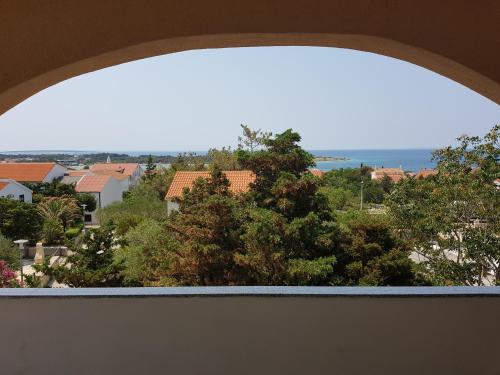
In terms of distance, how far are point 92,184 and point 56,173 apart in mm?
936

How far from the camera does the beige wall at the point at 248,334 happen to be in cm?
148

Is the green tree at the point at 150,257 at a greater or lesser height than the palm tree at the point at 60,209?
lesser

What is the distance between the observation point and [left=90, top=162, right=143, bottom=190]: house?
1279 centimetres

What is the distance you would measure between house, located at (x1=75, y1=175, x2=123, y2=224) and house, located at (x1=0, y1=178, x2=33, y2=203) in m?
1.93

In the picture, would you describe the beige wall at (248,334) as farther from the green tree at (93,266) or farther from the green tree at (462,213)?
the green tree at (93,266)

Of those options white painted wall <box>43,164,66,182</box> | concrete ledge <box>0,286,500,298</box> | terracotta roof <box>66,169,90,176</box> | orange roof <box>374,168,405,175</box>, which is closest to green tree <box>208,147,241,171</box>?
orange roof <box>374,168,405,175</box>

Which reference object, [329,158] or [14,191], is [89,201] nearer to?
[14,191]

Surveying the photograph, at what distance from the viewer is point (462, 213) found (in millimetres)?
5836

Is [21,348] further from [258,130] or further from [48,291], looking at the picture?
[258,130]

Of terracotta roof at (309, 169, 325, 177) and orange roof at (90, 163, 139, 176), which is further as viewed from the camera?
orange roof at (90, 163, 139, 176)

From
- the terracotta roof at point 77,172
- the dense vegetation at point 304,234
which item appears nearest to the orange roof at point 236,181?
the dense vegetation at point 304,234

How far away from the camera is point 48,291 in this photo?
5.03 ft

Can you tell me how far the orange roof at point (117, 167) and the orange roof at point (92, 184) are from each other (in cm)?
102

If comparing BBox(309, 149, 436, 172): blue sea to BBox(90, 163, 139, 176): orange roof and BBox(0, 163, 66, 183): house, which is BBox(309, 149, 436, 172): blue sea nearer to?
BBox(0, 163, 66, 183): house
